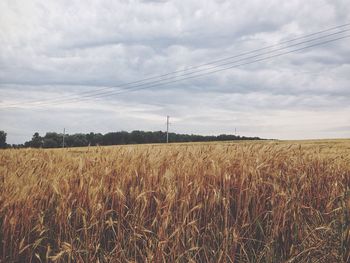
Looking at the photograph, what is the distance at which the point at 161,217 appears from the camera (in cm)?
381

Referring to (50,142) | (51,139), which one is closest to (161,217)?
(50,142)

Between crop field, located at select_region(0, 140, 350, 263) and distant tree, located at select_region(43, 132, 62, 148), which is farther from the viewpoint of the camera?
distant tree, located at select_region(43, 132, 62, 148)

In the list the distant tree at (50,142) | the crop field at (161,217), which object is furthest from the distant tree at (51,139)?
the crop field at (161,217)

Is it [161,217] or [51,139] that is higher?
[51,139]

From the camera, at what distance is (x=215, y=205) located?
4.22m

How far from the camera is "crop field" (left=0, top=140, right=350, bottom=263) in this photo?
364 cm

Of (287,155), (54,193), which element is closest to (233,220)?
(54,193)

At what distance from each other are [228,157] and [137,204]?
226 centimetres

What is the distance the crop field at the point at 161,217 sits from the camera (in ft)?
11.9

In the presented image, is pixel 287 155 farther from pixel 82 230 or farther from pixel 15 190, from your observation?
pixel 15 190

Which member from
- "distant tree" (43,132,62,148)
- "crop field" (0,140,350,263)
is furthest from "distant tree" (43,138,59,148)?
"crop field" (0,140,350,263)

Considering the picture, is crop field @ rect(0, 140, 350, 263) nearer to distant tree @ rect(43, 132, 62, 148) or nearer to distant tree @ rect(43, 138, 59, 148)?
distant tree @ rect(43, 132, 62, 148)

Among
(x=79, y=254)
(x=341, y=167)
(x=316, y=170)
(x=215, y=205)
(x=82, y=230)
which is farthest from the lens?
(x=341, y=167)

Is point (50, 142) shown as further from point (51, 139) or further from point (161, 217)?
point (161, 217)
